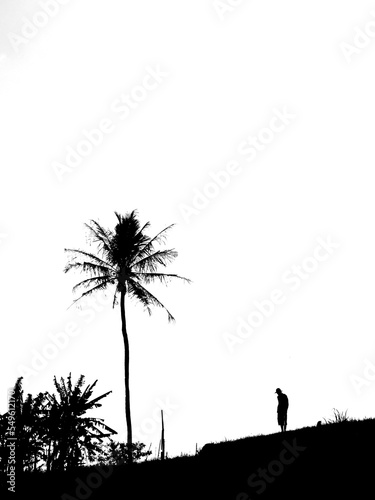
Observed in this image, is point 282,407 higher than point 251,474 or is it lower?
higher

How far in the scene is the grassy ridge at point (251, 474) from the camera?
10.5 meters

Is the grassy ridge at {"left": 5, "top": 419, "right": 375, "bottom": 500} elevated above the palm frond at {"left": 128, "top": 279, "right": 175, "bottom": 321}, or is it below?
below

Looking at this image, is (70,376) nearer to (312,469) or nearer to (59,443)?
(59,443)

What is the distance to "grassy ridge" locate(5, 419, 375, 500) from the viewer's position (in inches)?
413

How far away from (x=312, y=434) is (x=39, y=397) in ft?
57.2

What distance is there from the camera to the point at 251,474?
1248 cm

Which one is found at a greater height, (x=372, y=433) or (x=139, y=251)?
(x=139, y=251)

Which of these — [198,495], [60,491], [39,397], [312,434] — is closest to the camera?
[198,495]

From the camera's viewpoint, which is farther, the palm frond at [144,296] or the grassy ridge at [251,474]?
the palm frond at [144,296]

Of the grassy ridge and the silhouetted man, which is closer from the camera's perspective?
the grassy ridge

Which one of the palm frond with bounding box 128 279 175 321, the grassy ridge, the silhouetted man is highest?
the palm frond with bounding box 128 279 175 321

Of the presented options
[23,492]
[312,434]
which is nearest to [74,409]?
[23,492]

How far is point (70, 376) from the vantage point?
27812 millimetres

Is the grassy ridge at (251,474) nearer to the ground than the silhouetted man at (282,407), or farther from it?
nearer to the ground
